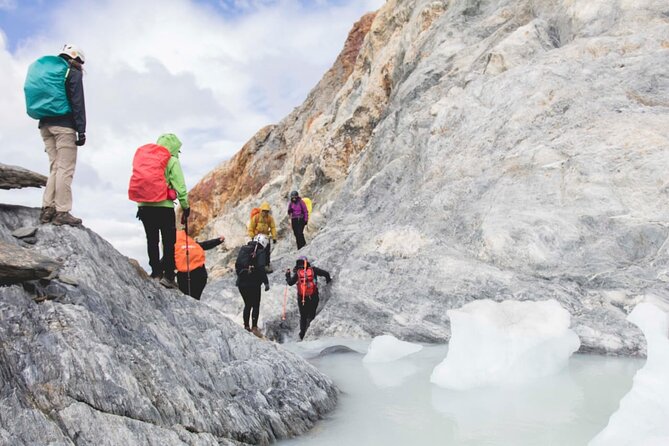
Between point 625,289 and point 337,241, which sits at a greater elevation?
point 337,241

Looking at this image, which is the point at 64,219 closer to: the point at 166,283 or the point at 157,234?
the point at 157,234

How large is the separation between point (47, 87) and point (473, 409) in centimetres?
615

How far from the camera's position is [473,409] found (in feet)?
19.9

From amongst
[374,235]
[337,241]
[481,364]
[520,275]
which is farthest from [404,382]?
[337,241]

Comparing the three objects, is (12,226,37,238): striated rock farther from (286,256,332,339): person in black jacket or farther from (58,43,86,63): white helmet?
(286,256,332,339): person in black jacket

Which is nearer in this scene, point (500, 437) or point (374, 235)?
point (500, 437)

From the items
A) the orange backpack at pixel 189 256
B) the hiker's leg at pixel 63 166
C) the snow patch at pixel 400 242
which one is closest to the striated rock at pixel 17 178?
the hiker's leg at pixel 63 166

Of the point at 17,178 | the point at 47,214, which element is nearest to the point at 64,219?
the point at 47,214

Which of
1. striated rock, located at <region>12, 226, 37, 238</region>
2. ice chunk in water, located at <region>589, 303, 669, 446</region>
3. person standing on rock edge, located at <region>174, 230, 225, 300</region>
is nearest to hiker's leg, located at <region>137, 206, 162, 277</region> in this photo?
striated rock, located at <region>12, 226, 37, 238</region>

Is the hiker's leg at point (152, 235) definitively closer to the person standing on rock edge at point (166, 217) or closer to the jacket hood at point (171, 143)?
the person standing on rock edge at point (166, 217)

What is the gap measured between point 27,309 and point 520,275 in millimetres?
8465

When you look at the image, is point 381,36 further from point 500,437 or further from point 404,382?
point 500,437

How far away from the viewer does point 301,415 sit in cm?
606

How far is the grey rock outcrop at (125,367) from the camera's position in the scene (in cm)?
449
